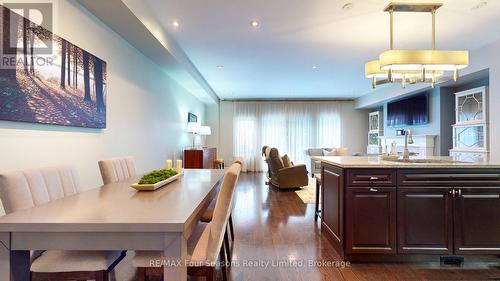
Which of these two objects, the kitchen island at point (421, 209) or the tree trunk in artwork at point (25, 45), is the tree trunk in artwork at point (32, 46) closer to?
the tree trunk in artwork at point (25, 45)

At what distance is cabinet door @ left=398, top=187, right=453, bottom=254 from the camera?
2430 mm

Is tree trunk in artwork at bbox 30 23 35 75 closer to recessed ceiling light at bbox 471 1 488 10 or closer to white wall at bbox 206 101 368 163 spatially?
recessed ceiling light at bbox 471 1 488 10

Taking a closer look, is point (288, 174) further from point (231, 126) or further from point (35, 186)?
point (35, 186)

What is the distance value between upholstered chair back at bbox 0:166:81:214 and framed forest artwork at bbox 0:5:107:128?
0.54m

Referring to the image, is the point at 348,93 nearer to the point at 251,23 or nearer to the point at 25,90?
the point at 251,23

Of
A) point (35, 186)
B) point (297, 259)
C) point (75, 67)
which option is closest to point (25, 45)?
point (75, 67)

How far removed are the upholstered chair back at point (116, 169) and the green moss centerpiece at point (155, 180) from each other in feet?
1.47

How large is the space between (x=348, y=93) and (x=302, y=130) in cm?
195

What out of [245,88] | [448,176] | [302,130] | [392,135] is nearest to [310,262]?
[448,176]

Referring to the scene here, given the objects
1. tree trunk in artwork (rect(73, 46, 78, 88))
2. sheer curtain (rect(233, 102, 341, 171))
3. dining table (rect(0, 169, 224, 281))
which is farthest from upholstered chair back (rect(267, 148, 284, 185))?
dining table (rect(0, 169, 224, 281))

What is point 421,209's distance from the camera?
2.44 meters

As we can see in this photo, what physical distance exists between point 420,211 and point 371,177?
53 centimetres

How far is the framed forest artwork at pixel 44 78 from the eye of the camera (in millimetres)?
1819

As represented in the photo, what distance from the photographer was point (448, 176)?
8.05ft
